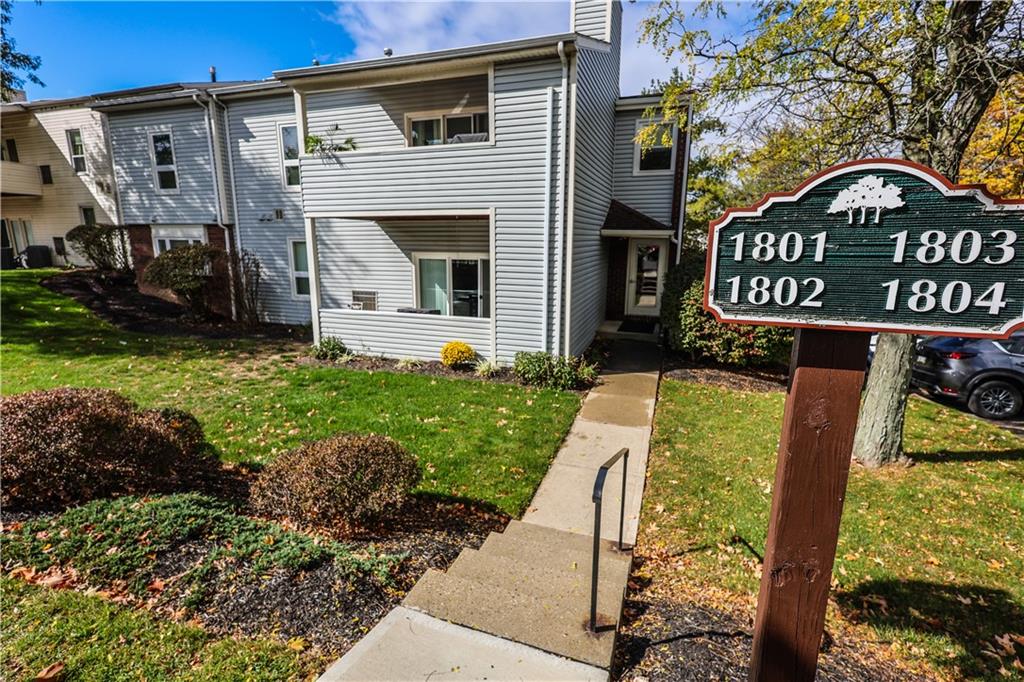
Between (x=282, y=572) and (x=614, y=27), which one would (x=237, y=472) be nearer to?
(x=282, y=572)

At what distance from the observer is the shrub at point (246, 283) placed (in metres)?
14.1

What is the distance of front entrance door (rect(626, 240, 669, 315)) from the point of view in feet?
44.5

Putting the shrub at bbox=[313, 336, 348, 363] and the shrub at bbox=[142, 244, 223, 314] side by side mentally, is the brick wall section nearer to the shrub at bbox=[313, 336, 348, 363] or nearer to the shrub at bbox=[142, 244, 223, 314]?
the shrub at bbox=[142, 244, 223, 314]

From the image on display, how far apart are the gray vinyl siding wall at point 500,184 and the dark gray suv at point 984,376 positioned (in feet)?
25.0

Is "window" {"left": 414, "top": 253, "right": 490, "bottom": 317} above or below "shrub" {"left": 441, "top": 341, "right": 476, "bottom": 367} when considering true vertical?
above

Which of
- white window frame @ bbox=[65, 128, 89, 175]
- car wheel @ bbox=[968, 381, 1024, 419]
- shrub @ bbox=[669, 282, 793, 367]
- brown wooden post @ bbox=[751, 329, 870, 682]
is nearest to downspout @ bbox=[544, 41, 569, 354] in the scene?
shrub @ bbox=[669, 282, 793, 367]

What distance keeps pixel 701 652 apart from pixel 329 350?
9.86 meters

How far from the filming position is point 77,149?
1989cm

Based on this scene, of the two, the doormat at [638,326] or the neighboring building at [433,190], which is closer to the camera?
the neighboring building at [433,190]

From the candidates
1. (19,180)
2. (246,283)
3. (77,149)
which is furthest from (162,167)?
(19,180)

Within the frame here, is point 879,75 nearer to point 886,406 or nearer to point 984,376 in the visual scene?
point 886,406

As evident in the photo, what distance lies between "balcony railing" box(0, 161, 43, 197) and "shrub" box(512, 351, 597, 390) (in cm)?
2435

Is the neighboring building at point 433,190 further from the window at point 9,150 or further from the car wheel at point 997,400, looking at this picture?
the window at point 9,150

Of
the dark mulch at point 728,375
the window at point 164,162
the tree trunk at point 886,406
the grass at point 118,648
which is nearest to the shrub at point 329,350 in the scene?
the dark mulch at point 728,375
